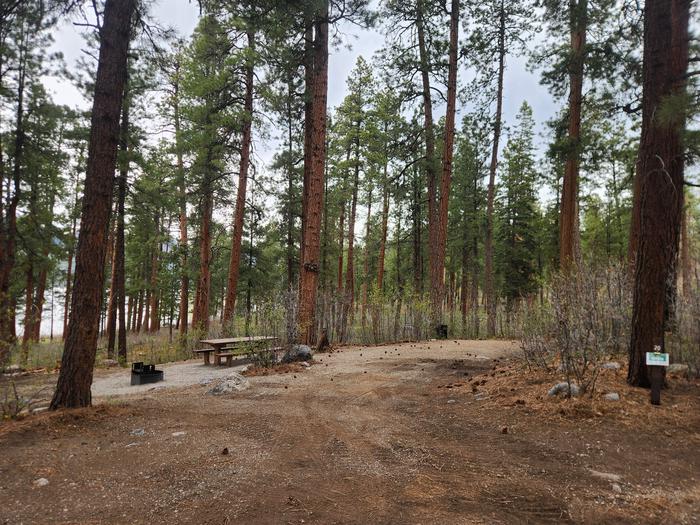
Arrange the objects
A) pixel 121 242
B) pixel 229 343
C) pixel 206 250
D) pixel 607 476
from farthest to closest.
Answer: pixel 206 250, pixel 121 242, pixel 229 343, pixel 607 476

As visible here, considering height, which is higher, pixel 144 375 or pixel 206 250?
pixel 206 250

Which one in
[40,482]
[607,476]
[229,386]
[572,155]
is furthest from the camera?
[572,155]

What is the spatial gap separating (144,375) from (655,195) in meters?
8.93

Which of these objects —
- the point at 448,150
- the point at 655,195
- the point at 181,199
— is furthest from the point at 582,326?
the point at 181,199

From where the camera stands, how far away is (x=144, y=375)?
7648 mm

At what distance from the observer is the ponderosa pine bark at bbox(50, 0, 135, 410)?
15.5 ft

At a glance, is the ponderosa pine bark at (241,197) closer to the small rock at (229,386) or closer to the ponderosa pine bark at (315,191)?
the ponderosa pine bark at (315,191)

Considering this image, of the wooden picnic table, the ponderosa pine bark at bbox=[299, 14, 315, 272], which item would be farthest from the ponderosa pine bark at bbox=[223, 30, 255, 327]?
the wooden picnic table

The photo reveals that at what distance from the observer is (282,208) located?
2053cm

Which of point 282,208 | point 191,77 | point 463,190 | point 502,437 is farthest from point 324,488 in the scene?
point 463,190

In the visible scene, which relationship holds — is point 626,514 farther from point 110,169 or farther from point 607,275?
point 110,169

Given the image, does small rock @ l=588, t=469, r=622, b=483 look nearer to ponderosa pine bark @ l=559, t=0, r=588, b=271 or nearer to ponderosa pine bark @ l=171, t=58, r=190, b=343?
ponderosa pine bark @ l=559, t=0, r=588, b=271

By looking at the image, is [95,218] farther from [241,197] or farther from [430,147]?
[430,147]

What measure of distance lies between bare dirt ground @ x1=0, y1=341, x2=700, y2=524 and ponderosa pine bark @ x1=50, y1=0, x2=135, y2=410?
17.9 inches
